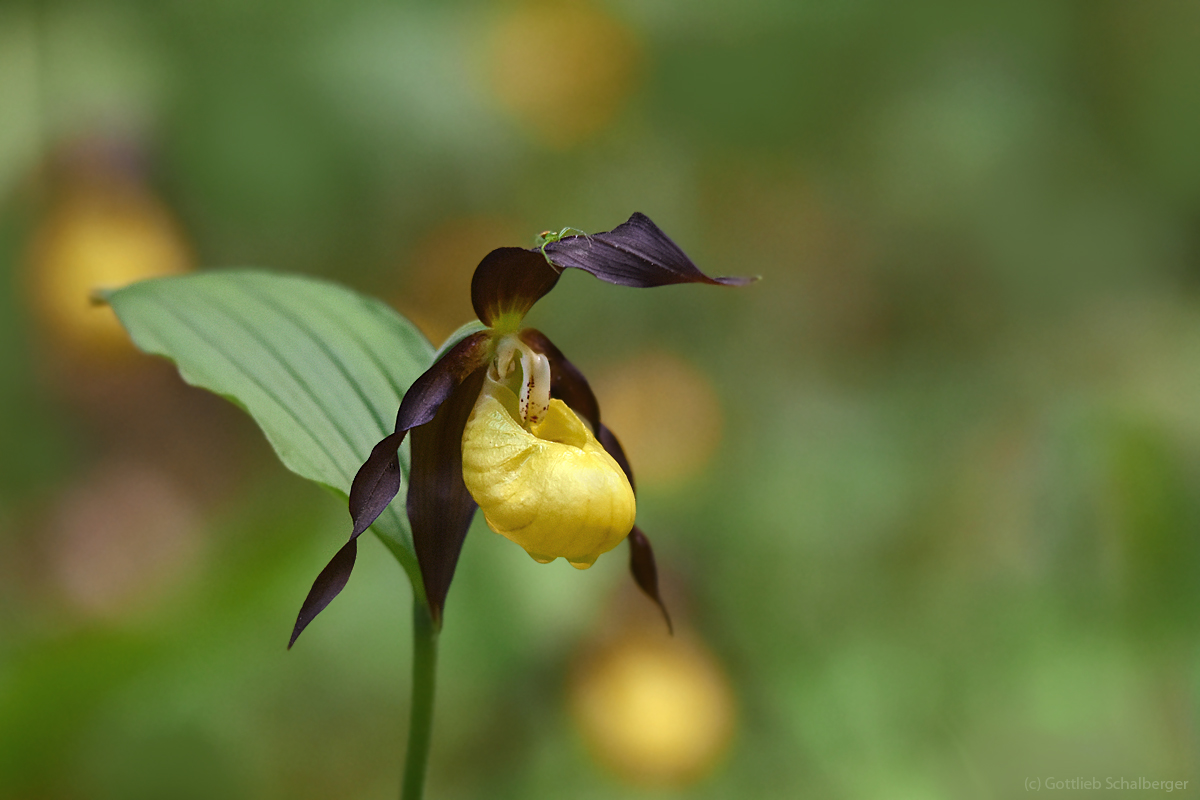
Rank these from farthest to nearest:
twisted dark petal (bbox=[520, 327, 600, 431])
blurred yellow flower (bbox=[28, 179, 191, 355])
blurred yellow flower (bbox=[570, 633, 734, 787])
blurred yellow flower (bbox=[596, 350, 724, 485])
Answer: blurred yellow flower (bbox=[596, 350, 724, 485]) < blurred yellow flower (bbox=[28, 179, 191, 355]) < blurred yellow flower (bbox=[570, 633, 734, 787]) < twisted dark petal (bbox=[520, 327, 600, 431])

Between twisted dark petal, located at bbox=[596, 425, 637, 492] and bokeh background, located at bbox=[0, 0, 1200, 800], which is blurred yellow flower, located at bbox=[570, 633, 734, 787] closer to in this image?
bokeh background, located at bbox=[0, 0, 1200, 800]

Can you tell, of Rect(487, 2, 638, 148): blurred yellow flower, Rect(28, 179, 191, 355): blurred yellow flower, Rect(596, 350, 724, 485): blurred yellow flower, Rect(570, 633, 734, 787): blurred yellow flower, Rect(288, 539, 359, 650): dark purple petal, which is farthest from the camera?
Rect(487, 2, 638, 148): blurred yellow flower

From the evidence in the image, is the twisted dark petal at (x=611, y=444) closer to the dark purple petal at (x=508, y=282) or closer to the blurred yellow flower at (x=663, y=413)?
the dark purple petal at (x=508, y=282)

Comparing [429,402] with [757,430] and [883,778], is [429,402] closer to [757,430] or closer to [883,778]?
[883,778]

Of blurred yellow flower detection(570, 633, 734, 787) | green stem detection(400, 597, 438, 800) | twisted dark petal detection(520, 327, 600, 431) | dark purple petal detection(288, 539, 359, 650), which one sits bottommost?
blurred yellow flower detection(570, 633, 734, 787)

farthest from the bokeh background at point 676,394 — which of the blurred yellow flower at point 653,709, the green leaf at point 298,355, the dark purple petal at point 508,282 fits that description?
the dark purple petal at point 508,282

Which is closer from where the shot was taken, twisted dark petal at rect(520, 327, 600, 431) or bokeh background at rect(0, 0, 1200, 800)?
twisted dark petal at rect(520, 327, 600, 431)

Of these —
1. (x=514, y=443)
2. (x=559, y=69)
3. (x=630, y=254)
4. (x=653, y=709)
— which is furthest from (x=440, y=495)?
(x=559, y=69)

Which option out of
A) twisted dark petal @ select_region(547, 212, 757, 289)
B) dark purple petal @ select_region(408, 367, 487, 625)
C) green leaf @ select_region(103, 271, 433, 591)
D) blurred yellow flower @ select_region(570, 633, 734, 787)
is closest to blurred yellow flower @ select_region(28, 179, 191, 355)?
blurred yellow flower @ select_region(570, 633, 734, 787)
